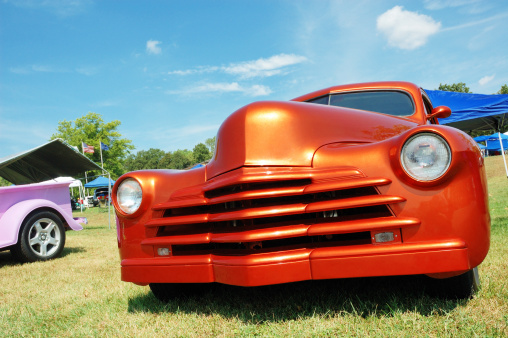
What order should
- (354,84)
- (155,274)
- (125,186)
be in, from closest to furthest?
1. (155,274)
2. (125,186)
3. (354,84)

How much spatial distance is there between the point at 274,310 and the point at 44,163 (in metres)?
9.29

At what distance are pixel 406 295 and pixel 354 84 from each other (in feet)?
6.91

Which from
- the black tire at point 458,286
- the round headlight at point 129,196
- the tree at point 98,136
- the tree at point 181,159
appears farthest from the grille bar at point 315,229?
the tree at point 181,159

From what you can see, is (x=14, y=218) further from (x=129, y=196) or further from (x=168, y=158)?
(x=168, y=158)

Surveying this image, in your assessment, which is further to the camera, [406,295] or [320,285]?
[320,285]

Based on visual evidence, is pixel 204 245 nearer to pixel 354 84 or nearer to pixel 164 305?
pixel 164 305

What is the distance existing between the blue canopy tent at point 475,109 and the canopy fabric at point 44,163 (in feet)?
26.9

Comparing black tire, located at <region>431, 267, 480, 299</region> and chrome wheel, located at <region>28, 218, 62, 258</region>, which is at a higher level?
chrome wheel, located at <region>28, 218, 62, 258</region>

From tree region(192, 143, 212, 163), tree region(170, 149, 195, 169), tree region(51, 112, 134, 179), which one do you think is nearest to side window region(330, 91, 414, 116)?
tree region(51, 112, 134, 179)

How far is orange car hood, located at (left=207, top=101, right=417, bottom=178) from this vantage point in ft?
6.85

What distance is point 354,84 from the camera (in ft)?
11.8

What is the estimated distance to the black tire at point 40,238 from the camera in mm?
4973

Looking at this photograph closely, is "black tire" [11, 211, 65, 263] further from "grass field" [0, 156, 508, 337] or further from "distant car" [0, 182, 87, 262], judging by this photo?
"grass field" [0, 156, 508, 337]

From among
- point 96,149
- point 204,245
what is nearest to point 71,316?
point 204,245
